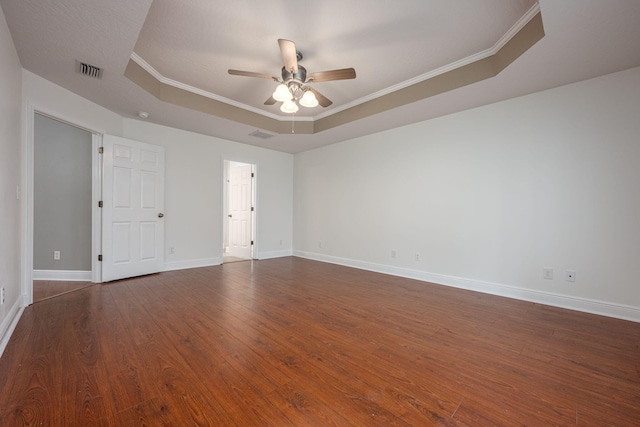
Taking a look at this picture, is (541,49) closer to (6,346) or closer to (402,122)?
(402,122)

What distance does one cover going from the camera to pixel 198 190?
16.3ft

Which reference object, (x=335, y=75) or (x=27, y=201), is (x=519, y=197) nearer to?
(x=335, y=75)

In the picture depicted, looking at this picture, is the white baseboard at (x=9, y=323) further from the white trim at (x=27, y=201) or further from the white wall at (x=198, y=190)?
the white wall at (x=198, y=190)

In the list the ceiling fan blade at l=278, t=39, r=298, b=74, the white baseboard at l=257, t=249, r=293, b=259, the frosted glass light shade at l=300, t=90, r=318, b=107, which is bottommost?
the white baseboard at l=257, t=249, r=293, b=259

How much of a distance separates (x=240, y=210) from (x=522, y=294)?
5362 millimetres

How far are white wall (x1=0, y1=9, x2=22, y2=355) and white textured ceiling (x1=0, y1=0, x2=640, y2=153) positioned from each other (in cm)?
23

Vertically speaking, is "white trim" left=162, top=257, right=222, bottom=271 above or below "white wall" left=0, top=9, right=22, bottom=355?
below

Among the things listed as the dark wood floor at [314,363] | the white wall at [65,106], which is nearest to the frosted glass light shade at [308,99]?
the dark wood floor at [314,363]

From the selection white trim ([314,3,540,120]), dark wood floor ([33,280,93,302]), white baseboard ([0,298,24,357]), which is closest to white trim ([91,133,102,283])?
dark wood floor ([33,280,93,302])

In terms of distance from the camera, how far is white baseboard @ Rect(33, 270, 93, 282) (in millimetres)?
3930

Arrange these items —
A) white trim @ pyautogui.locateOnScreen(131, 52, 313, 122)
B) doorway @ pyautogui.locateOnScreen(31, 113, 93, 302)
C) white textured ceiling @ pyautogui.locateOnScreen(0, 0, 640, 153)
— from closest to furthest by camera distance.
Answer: white textured ceiling @ pyautogui.locateOnScreen(0, 0, 640, 153) → white trim @ pyautogui.locateOnScreen(131, 52, 313, 122) → doorway @ pyautogui.locateOnScreen(31, 113, 93, 302)

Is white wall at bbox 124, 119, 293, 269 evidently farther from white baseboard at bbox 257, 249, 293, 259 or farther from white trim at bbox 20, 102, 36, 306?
white trim at bbox 20, 102, 36, 306

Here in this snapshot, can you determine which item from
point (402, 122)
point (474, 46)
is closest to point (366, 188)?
point (402, 122)

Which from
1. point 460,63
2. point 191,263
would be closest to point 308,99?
point 460,63
